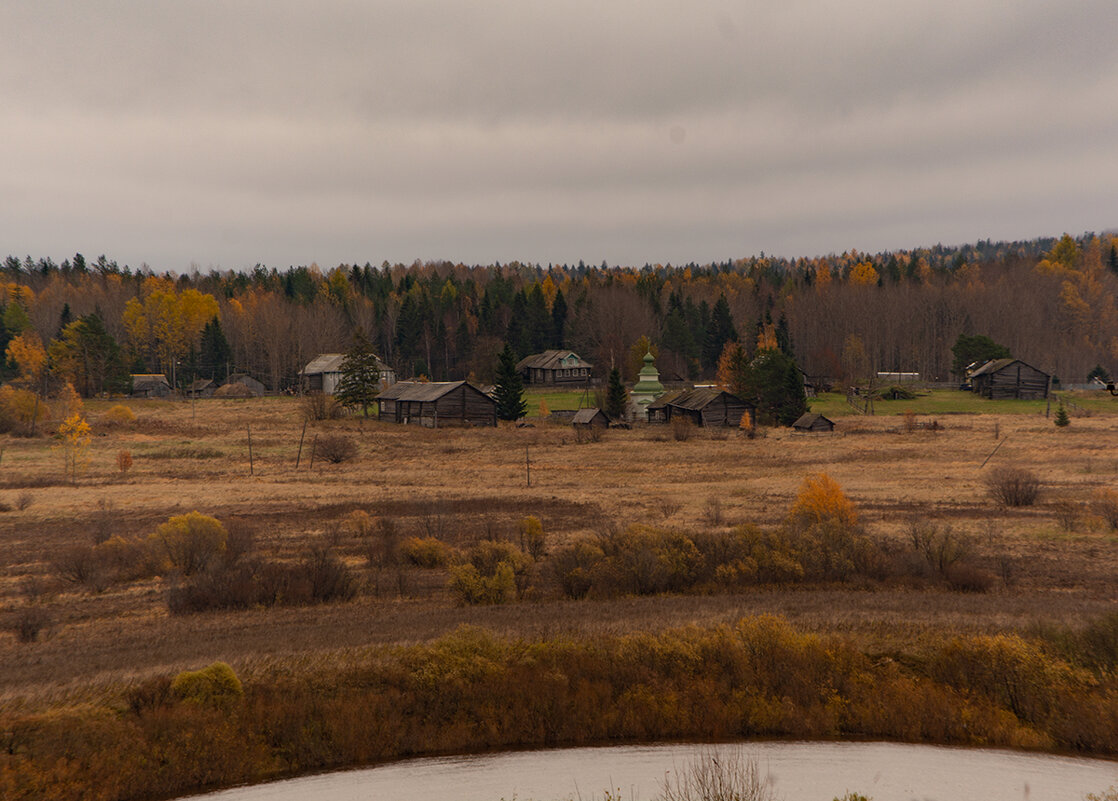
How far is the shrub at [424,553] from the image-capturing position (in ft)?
76.4

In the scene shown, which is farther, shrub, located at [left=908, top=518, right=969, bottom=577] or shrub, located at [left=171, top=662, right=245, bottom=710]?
shrub, located at [left=908, top=518, right=969, bottom=577]

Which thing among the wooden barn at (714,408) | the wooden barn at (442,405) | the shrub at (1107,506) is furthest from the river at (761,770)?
the wooden barn at (442,405)

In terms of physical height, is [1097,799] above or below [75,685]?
below

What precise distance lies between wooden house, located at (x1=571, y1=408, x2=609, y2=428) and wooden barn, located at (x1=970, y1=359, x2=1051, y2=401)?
41286 mm

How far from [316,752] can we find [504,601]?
23.0 ft

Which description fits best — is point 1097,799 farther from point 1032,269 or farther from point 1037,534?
point 1032,269

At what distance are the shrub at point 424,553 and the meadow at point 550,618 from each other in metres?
0.07

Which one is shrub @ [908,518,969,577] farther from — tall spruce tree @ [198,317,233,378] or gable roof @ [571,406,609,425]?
tall spruce tree @ [198,317,233,378]

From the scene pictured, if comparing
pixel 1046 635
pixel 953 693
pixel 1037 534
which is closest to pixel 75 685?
pixel 953 693

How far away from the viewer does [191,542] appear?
22578 millimetres

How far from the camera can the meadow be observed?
14.2m

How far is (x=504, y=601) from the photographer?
19906 millimetres

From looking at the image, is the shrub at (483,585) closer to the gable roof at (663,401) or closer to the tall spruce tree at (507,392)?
the tall spruce tree at (507,392)

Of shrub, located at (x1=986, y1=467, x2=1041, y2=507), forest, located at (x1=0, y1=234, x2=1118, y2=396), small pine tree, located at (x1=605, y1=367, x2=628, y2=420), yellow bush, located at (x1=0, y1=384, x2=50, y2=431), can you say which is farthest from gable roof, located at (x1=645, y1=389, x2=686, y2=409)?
yellow bush, located at (x1=0, y1=384, x2=50, y2=431)
